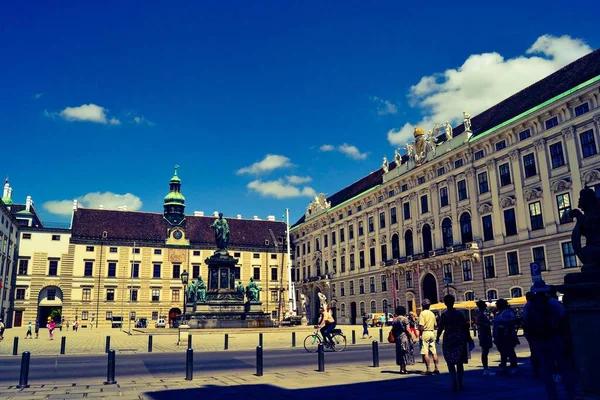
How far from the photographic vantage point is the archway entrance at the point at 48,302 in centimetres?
6944

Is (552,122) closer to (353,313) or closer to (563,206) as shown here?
(563,206)

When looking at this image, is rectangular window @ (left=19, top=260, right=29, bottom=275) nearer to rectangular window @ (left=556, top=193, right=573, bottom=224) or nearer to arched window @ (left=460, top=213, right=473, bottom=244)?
arched window @ (left=460, top=213, right=473, bottom=244)

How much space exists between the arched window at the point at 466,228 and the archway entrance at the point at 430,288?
6.14m

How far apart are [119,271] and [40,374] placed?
6498 centimetres

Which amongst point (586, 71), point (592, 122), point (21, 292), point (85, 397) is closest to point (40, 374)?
point (85, 397)

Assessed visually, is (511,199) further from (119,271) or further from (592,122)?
(119,271)

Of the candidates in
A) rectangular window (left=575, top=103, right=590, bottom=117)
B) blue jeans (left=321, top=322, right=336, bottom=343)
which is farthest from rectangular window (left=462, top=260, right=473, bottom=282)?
blue jeans (left=321, top=322, right=336, bottom=343)

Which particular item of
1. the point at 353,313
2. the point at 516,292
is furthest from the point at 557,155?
the point at 353,313

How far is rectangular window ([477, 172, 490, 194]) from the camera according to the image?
45.1 meters

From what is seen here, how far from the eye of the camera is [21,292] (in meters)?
67.6

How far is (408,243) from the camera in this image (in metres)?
55.7

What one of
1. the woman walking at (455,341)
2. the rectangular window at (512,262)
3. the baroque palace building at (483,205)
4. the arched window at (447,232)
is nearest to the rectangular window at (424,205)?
the baroque palace building at (483,205)

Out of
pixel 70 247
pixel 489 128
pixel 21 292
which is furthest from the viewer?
pixel 70 247

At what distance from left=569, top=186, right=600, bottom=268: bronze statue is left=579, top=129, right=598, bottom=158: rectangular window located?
33362 mm
